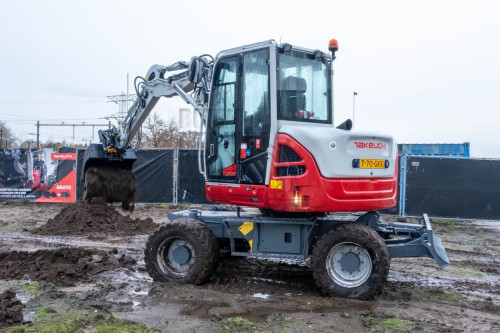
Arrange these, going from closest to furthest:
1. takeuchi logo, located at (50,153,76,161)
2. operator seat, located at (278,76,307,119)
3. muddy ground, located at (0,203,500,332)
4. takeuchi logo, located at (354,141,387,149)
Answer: muddy ground, located at (0,203,500,332) < takeuchi logo, located at (354,141,387,149) < operator seat, located at (278,76,307,119) < takeuchi logo, located at (50,153,76,161)

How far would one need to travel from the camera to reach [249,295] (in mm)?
6125

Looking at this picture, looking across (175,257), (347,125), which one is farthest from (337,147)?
(175,257)

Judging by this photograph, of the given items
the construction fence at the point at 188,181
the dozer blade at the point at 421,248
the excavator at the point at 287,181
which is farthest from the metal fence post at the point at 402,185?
the dozer blade at the point at 421,248

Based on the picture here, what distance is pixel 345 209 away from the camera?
5914 millimetres

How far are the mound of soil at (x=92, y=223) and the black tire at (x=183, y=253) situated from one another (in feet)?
14.8

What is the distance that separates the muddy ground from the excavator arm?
115 centimetres

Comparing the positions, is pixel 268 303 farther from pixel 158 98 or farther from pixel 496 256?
pixel 496 256

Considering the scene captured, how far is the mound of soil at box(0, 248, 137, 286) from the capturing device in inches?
261

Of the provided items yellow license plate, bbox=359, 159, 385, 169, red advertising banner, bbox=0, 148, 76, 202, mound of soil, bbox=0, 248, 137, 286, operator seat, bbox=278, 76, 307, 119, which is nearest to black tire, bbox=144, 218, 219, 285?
mound of soil, bbox=0, 248, 137, 286

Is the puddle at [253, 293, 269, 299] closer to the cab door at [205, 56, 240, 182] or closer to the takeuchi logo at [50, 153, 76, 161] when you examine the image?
the cab door at [205, 56, 240, 182]

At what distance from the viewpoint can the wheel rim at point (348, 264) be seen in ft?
19.4

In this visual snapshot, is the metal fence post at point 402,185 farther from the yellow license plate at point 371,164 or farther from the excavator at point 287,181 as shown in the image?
the yellow license plate at point 371,164

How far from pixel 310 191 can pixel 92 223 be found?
6.93 metres

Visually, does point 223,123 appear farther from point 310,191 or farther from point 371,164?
point 371,164
